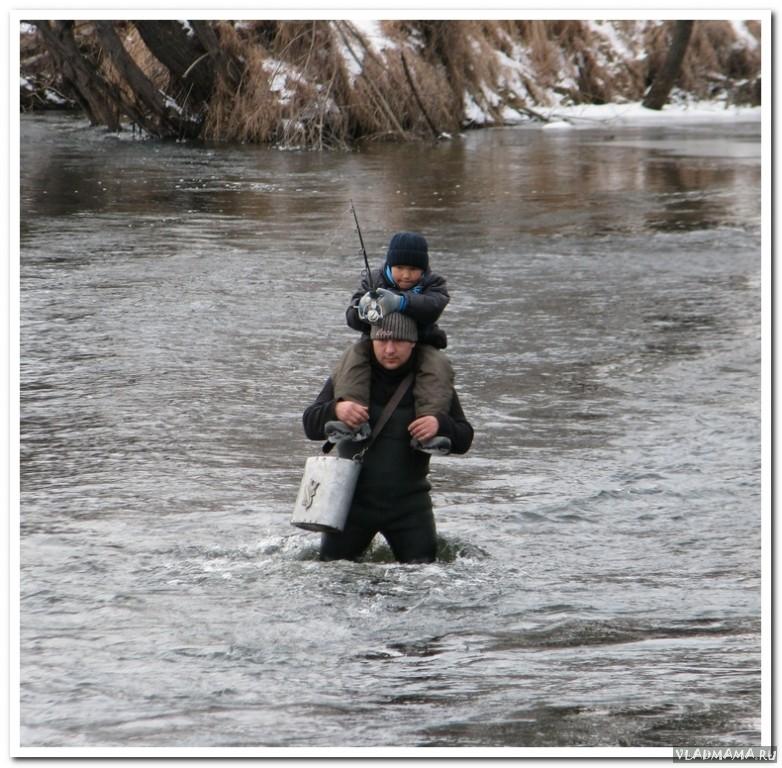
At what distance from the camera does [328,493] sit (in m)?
5.43

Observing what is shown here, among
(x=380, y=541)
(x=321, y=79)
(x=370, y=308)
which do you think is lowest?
(x=380, y=541)

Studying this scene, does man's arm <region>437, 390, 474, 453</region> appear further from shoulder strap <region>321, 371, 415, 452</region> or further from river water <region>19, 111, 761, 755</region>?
river water <region>19, 111, 761, 755</region>

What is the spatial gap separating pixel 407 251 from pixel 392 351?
403 mm

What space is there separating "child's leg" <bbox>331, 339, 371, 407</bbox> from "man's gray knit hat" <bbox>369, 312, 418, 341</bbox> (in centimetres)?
14

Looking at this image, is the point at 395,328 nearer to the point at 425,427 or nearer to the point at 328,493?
the point at 425,427

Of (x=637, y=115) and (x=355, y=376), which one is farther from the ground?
(x=637, y=115)

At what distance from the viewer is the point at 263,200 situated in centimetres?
1770

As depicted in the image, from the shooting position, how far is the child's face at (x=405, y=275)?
5.52 m

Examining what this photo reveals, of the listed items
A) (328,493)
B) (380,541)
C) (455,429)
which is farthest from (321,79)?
(328,493)

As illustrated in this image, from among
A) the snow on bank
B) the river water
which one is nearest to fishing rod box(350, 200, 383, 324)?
the river water

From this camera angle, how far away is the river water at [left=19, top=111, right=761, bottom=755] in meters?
4.61

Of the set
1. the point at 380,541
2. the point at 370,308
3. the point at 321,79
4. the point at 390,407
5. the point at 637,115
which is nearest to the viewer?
the point at 370,308
